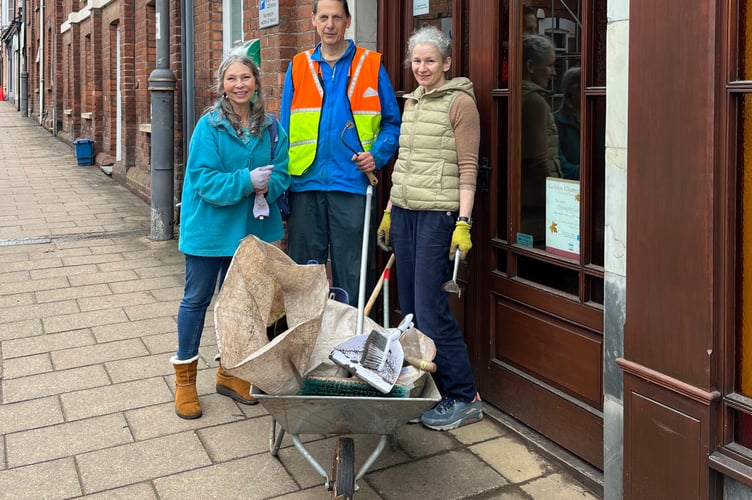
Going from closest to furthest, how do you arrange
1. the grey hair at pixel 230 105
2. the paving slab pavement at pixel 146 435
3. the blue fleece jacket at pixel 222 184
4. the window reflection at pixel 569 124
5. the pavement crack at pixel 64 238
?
the paving slab pavement at pixel 146 435 → the window reflection at pixel 569 124 → the blue fleece jacket at pixel 222 184 → the grey hair at pixel 230 105 → the pavement crack at pixel 64 238

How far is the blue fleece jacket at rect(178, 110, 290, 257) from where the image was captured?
3.99 metres

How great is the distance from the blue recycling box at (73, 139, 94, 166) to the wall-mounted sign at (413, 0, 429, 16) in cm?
1350

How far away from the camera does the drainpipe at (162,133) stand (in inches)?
355

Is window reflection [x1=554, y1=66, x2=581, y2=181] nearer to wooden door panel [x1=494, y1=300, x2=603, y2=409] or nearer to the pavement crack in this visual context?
wooden door panel [x1=494, y1=300, x2=603, y2=409]

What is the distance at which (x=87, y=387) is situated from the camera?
4629mm

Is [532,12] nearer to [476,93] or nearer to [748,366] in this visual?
[476,93]

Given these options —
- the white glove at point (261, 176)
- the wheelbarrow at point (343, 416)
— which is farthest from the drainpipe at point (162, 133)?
the wheelbarrow at point (343, 416)

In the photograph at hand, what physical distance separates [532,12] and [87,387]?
320 centimetres

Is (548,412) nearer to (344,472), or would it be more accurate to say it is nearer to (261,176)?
(344,472)

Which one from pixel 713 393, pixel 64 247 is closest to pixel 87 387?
pixel 713 393

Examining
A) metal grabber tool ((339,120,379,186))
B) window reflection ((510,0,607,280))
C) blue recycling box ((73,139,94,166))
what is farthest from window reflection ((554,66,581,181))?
blue recycling box ((73,139,94,166))

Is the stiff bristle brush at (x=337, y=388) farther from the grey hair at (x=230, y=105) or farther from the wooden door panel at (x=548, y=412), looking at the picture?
the grey hair at (x=230, y=105)

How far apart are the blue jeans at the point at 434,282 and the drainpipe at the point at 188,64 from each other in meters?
5.82

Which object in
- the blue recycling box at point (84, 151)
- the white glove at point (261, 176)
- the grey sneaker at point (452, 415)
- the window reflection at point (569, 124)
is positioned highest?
the blue recycling box at point (84, 151)
